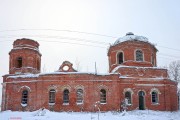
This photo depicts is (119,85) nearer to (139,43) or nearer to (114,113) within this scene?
(114,113)

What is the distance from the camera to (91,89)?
28391 mm

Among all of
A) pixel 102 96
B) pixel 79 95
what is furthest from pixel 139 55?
pixel 79 95

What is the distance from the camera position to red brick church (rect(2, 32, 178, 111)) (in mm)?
28188

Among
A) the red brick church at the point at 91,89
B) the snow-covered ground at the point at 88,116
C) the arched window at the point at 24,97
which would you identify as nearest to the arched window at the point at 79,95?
the red brick church at the point at 91,89

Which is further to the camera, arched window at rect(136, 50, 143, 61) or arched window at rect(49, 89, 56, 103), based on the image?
A: arched window at rect(136, 50, 143, 61)

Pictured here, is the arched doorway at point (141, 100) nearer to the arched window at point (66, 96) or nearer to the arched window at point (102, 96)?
the arched window at point (102, 96)

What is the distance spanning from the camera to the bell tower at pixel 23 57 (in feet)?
105

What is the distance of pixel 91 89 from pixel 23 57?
10.1 meters

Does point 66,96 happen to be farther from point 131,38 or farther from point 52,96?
point 131,38

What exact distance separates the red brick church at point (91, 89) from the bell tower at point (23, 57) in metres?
0.51

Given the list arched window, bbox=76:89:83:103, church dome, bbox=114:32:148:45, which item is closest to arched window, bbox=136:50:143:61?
church dome, bbox=114:32:148:45

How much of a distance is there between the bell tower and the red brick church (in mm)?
512

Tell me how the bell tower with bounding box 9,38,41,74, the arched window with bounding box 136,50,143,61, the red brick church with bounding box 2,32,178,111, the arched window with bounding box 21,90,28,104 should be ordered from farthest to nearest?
1. the arched window with bounding box 136,50,143,61
2. the bell tower with bounding box 9,38,41,74
3. the arched window with bounding box 21,90,28,104
4. the red brick church with bounding box 2,32,178,111

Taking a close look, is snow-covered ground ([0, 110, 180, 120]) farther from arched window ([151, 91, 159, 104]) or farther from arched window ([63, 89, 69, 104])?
arched window ([151, 91, 159, 104])
